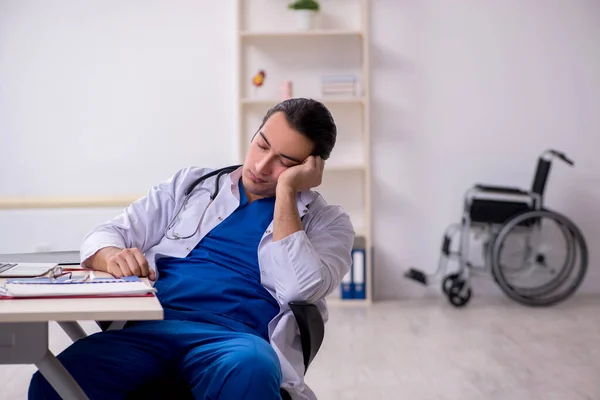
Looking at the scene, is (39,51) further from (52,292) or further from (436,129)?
(52,292)

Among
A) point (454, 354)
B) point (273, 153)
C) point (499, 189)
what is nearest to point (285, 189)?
point (273, 153)

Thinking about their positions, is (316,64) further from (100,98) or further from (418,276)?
(418,276)

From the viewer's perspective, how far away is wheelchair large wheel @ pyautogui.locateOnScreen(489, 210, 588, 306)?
5.01 metres

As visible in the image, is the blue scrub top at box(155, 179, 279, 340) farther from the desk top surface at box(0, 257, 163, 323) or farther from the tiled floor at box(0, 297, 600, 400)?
the tiled floor at box(0, 297, 600, 400)

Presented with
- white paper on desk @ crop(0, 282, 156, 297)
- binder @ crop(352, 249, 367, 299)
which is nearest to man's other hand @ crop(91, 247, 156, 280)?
white paper on desk @ crop(0, 282, 156, 297)

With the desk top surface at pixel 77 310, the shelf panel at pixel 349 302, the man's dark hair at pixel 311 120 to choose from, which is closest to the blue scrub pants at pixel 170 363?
the desk top surface at pixel 77 310

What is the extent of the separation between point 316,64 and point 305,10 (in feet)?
1.21

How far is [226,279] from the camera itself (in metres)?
1.94

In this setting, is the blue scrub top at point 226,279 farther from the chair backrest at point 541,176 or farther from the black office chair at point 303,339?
the chair backrest at point 541,176

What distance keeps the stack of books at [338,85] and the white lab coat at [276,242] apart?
2999 mm

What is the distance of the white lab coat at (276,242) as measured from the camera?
73.2 inches

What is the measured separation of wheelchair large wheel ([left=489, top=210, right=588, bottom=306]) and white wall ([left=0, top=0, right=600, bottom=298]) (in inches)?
8.5

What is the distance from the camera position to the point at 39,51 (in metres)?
5.24

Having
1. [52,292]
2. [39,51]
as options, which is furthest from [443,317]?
[52,292]
